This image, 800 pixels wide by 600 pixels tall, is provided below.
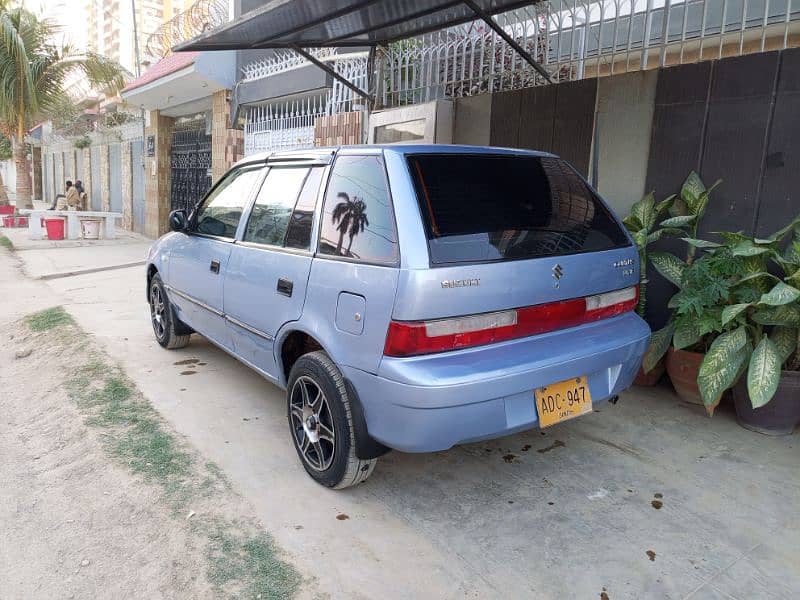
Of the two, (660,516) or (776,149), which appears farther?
(776,149)

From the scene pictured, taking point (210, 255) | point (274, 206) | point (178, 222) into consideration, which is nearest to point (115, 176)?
point (178, 222)

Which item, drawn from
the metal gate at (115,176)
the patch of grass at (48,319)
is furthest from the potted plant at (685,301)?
the metal gate at (115,176)

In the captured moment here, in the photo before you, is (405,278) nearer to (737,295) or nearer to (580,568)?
(580,568)

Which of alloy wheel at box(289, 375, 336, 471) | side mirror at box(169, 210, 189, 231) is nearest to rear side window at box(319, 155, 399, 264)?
alloy wheel at box(289, 375, 336, 471)

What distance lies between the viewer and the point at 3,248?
12633mm

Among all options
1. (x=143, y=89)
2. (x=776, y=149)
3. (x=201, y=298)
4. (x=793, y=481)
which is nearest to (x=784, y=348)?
(x=793, y=481)

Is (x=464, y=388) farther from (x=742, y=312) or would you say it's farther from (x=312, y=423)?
(x=742, y=312)

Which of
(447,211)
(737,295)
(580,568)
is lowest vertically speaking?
(580,568)

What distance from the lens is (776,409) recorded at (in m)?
3.70

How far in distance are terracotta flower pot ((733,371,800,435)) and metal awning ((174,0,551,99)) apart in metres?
3.00

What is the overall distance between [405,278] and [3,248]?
13.1 metres

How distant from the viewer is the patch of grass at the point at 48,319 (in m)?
6.27

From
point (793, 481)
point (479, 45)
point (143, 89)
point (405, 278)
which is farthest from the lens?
point (143, 89)

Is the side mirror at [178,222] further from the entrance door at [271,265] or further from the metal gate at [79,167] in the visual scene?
the metal gate at [79,167]
